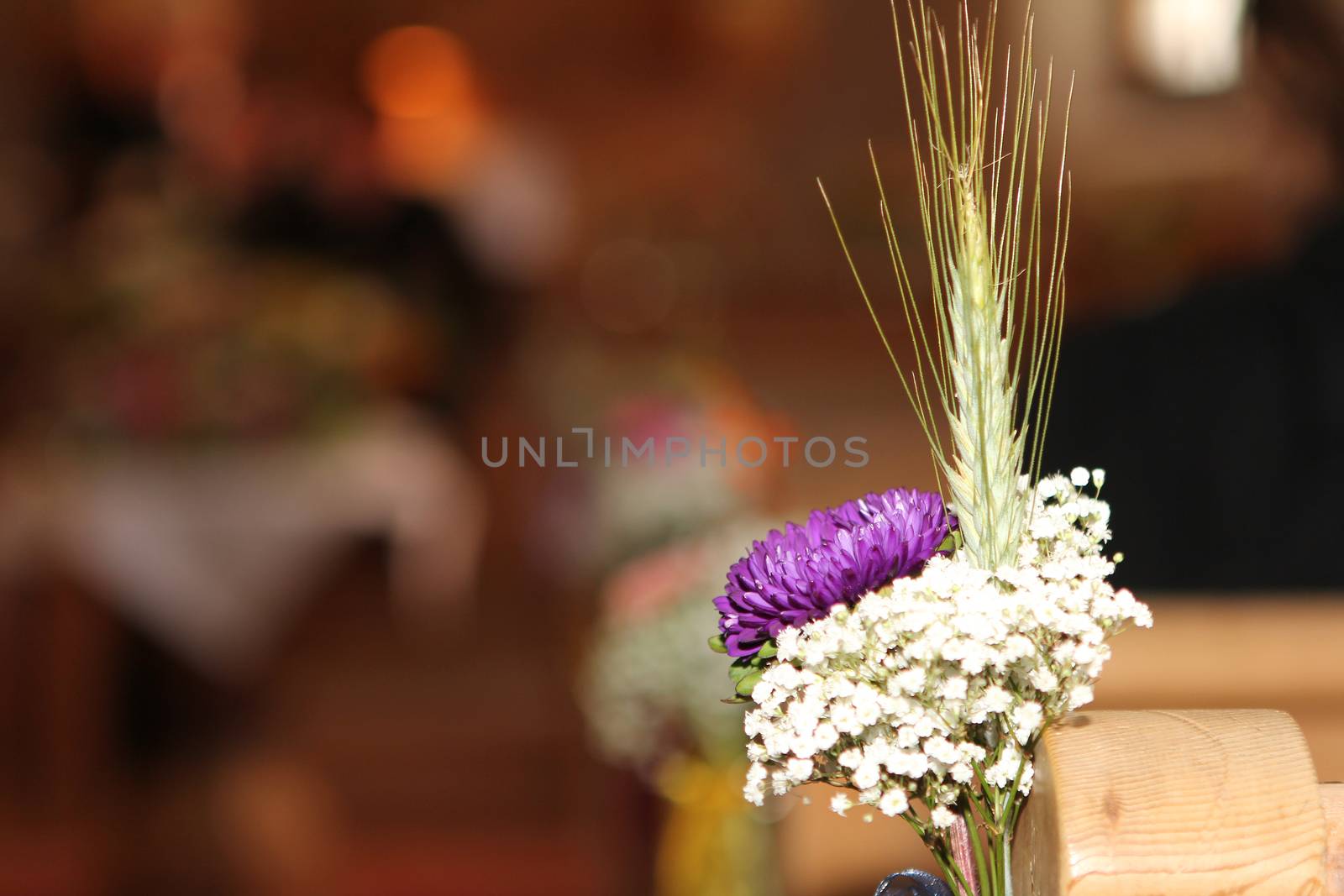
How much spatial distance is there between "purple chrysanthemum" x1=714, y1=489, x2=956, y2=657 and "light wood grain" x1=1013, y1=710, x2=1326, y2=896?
0.30 feet

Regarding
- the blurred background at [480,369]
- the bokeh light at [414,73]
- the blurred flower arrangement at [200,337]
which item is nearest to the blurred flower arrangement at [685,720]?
the blurred background at [480,369]

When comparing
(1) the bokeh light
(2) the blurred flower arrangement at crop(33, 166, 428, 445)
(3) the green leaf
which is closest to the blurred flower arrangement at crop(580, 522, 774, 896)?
(3) the green leaf

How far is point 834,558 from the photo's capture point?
0.53 metres

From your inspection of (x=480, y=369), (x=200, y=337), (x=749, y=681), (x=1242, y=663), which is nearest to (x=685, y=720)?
(x=1242, y=663)

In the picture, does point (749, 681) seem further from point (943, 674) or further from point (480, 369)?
point (480, 369)

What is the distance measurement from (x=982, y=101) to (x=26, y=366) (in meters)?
4.20

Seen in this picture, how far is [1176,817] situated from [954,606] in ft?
0.37

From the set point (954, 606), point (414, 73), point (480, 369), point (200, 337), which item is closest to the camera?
point (954, 606)

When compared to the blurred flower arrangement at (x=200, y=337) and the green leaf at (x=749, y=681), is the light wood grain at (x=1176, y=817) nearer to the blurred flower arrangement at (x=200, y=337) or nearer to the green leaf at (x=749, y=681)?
the green leaf at (x=749, y=681)

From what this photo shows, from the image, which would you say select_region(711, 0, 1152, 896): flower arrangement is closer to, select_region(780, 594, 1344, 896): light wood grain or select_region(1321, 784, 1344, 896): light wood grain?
select_region(1321, 784, 1344, 896): light wood grain

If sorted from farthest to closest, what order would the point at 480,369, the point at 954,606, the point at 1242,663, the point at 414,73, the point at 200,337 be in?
the point at 414,73 → the point at 480,369 → the point at 200,337 → the point at 1242,663 → the point at 954,606

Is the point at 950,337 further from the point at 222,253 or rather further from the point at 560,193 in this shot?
the point at 560,193

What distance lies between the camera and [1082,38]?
4.13 meters

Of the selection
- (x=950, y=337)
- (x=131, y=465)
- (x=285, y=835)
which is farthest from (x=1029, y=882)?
(x=285, y=835)
